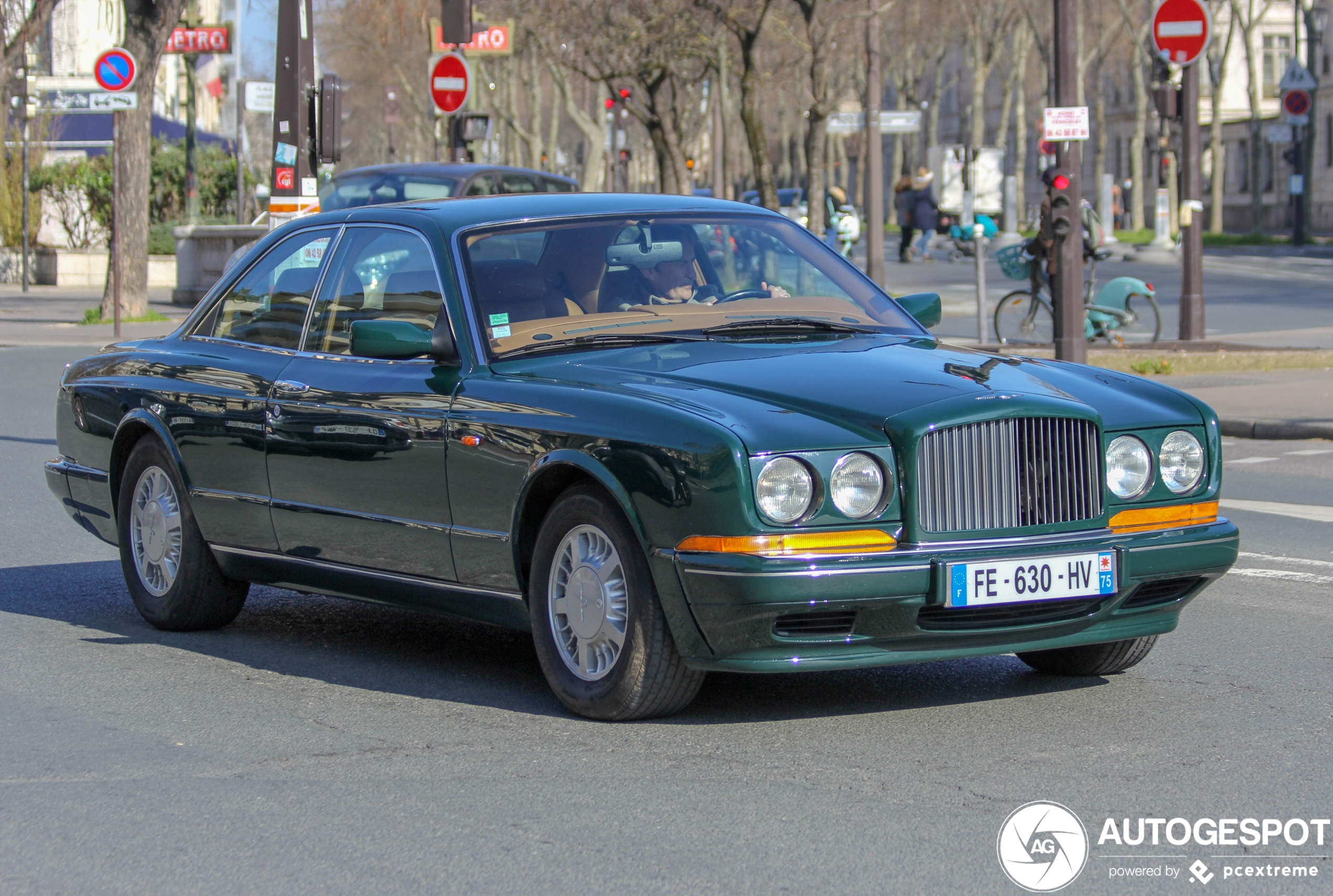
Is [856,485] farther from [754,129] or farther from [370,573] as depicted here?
[754,129]

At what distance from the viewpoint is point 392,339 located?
6.13 meters

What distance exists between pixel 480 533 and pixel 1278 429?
9.85m

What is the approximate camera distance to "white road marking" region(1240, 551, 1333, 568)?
28.1ft

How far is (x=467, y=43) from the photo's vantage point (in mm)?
22281

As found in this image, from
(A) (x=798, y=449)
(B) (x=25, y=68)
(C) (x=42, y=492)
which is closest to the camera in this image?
(A) (x=798, y=449)

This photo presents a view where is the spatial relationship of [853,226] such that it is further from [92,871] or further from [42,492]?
[92,871]

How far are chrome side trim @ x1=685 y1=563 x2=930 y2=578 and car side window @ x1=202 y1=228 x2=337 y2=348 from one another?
2392mm

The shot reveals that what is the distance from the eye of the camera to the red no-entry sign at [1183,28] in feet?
63.4

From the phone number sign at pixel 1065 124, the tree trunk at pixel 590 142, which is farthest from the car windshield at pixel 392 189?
the tree trunk at pixel 590 142

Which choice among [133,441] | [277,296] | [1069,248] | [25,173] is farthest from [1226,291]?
[277,296]

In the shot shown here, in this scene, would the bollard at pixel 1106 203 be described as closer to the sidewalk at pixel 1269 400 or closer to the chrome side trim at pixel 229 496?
the sidewalk at pixel 1269 400

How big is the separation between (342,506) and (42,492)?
5.62m

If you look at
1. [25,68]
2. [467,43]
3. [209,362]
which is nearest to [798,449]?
[209,362]

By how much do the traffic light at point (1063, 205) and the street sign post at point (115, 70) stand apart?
1242 cm
